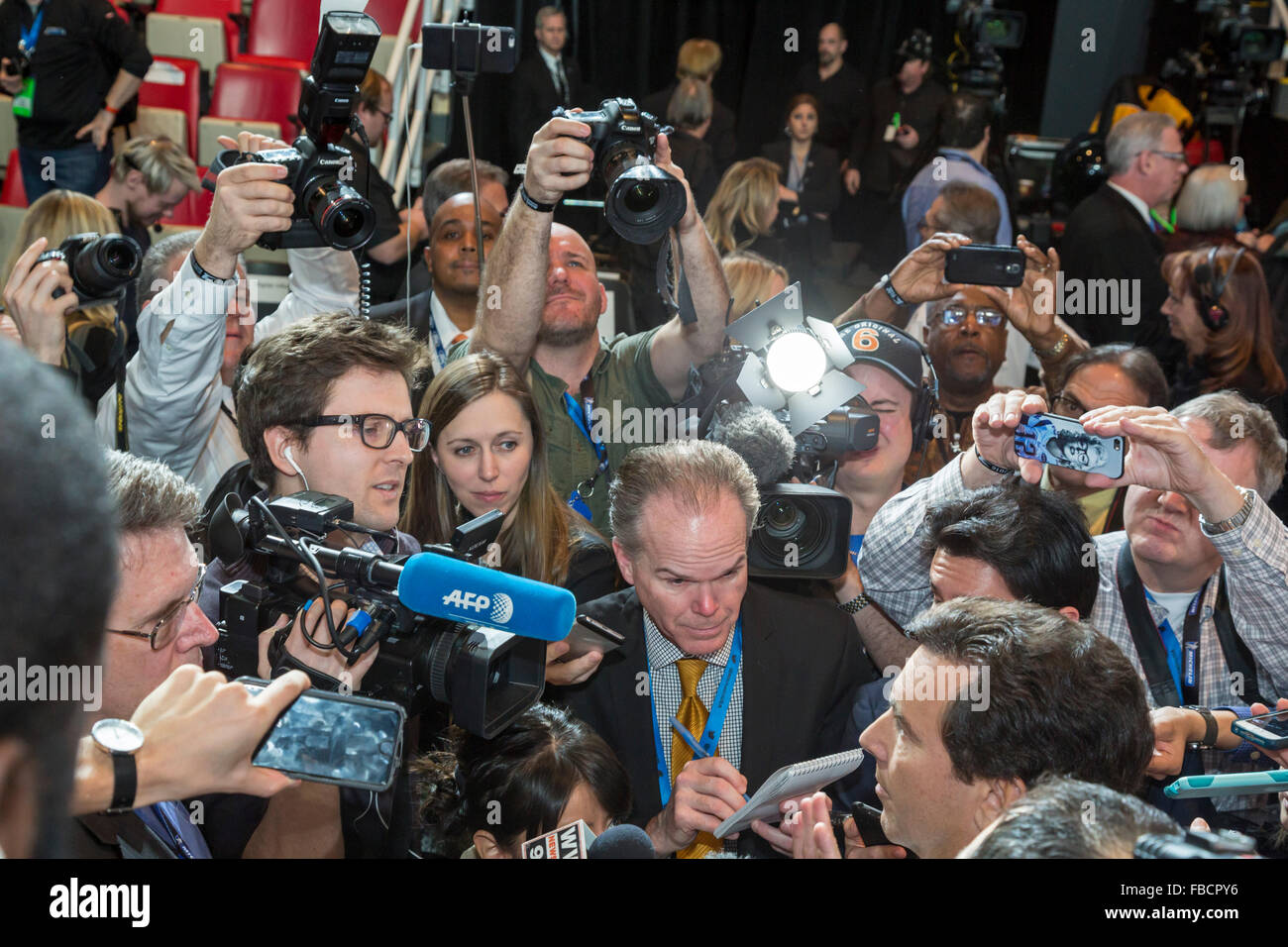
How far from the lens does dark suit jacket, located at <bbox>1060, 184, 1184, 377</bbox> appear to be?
14.0 ft

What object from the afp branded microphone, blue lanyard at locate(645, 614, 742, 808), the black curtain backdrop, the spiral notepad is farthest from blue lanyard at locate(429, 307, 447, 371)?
the black curtain backdrop

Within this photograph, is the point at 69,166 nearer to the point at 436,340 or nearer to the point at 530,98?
the point at 530,98

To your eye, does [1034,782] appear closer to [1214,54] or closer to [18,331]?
[18,331]

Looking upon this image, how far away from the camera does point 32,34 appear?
566 centimetres

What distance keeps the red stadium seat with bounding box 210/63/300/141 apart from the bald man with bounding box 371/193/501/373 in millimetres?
3045

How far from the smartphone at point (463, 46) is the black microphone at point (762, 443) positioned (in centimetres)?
91

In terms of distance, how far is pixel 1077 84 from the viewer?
8.13 m

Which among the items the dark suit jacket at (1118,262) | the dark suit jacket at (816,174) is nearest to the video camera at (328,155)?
the dark suit jacket at (1118,262)

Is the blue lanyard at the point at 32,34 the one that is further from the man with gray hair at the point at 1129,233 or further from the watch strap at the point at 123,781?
the watch strap at the point at 123,781

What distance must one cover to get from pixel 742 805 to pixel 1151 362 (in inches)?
72.2

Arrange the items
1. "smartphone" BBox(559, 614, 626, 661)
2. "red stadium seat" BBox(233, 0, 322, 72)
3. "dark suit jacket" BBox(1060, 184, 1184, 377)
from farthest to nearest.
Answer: "red stadium seat" BBox(233, 0, 322, 72) < "dark suit jacket" BBox(1060, 184, 1184, 377) < "smartphone" BBox(559, 614, 626, 661)

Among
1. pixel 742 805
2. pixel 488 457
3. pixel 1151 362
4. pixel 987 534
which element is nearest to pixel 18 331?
pixel 488 457

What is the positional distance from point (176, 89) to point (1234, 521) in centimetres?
594

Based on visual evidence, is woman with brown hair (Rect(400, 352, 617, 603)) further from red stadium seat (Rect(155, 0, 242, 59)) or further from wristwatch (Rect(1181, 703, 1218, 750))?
red stadium seat (Rect(155, 0, 242, 59))
